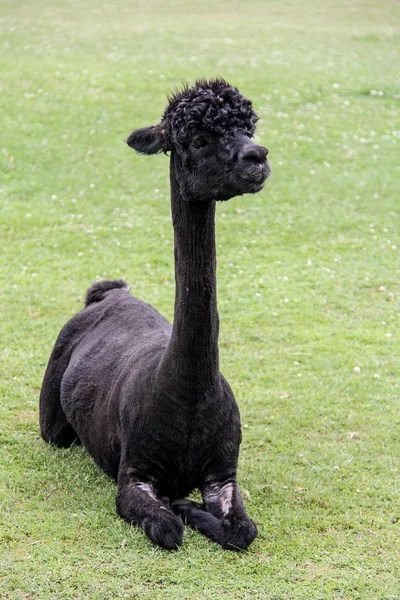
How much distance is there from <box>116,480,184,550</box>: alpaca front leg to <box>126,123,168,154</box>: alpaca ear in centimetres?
179

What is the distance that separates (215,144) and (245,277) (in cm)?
610

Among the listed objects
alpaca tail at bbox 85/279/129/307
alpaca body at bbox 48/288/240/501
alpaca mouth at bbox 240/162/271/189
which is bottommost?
alpaca body at bbox 48/288/240/501

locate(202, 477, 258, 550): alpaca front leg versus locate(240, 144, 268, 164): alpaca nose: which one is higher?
locate(240, 144, 268, 164): alpaca nose

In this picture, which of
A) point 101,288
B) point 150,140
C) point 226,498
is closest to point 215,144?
point 150,140

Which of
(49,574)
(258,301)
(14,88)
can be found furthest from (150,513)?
(14,88)

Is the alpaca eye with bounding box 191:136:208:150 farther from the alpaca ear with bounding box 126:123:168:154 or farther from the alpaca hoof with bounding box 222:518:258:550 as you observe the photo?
the alpaca hoof with bounding box 222:518:258:550

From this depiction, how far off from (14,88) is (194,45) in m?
5.47

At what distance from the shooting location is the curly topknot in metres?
4.61

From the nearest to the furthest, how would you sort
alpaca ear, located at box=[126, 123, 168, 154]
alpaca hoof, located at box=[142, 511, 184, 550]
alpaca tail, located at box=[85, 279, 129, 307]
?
1. alpaca hoof, located at box=[142, 511, 184, 550]
2. alpaca ear, located at box=[126, 123, 168, 154]
3. alpaca tail, located at box=[85, 279, 129, 307]

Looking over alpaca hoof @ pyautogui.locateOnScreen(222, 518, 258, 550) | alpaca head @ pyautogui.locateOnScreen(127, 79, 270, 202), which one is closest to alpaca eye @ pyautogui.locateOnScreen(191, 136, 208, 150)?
alpaca head @ pyautogui.locateOnScreen(127, 79, 270, 202)

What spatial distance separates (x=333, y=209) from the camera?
13203 mm

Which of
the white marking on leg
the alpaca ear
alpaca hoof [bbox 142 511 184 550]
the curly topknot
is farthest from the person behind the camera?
the white marking on leg

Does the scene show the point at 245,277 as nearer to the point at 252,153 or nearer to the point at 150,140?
the point at 150,140

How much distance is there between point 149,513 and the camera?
493cm
